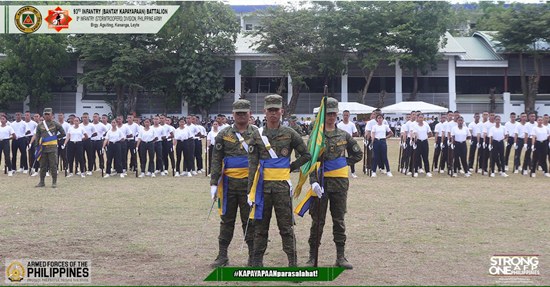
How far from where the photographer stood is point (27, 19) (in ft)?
80.9

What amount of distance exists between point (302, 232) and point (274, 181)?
320 centimetres

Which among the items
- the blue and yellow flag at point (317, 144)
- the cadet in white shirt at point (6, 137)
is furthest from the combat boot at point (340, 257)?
the cadet in white shirt at point (6, 137)

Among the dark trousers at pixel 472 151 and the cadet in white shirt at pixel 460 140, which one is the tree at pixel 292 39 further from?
the cadet in white shirt at pixel 460 140

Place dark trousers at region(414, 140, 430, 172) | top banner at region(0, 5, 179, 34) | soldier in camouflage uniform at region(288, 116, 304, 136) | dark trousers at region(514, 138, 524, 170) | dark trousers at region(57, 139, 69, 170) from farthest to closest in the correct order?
top banner at region(0, 5, 179, 34) < dark trousers at region(514, 138, 524, 170) < dark trousers at region(57, 139, 69, 170) < dark trousers at region(414, 140, 430, 172) < soldier in camouflage uniform at region(288, 116, 304, 136)

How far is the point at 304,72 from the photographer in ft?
155

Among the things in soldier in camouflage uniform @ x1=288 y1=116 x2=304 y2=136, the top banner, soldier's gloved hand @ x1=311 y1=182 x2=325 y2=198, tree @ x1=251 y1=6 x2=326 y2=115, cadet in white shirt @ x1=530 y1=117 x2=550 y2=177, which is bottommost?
soldier's gloved hand @ x1=311 y1=182 x2=325 y2=198

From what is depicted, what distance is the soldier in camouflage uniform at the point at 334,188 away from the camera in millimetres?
8086

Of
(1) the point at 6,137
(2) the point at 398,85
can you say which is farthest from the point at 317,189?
(2) the point at 398,85

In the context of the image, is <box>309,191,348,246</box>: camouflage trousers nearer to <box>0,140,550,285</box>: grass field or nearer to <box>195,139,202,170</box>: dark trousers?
<box>0,140,550,285</box>: grass field

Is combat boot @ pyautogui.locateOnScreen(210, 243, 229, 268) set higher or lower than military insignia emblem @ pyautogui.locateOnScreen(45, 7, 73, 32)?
lower

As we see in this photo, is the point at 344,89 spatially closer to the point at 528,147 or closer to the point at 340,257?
the point at 528,147

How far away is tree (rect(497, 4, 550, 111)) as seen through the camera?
4562 centimetres

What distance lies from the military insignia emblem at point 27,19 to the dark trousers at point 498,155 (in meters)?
16.3

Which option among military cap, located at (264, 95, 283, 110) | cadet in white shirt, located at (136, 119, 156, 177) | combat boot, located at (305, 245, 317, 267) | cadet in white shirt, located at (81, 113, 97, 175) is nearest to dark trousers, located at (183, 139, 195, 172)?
cadet in white shirt, located at (136, 119, 156, 177)
